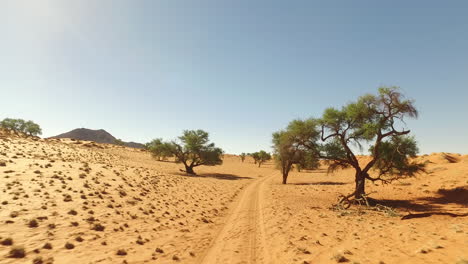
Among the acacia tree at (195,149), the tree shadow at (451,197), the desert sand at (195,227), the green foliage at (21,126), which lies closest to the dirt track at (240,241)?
the desert sand at (195,227)

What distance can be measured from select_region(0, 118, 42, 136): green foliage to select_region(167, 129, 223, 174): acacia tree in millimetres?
104189

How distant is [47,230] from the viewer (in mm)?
10742

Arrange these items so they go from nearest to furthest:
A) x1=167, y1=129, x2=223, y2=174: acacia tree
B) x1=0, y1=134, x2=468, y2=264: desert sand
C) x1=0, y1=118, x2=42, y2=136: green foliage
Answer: x1=0, y1=134, x2=468, y2=264: desert sand
x1=167, y1=129, x2=223, y2=174: acacia tree
x1=0, y1=118, x2=42, y2=136: green foliage

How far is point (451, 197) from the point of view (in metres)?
22.7

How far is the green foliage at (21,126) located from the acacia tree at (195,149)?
4102 inches

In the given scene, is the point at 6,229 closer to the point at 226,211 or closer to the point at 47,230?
the point at 47,230

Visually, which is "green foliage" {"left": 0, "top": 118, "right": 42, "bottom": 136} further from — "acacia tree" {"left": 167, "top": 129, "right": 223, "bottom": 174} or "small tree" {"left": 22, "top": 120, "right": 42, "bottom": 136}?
"acacia tree" {"left": 167, "top": 129, "right": 223, "bottom": 174}

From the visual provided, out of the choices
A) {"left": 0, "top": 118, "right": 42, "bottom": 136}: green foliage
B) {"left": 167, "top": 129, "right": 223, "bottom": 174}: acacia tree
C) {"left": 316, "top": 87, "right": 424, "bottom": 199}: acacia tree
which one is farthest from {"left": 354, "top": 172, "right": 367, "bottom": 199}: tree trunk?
{"left": 0, "top": 118, "right": 42, "bottom": 136}: green foliage

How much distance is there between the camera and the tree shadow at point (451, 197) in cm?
2144

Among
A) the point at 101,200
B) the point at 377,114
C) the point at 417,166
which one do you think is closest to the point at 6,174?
the point at 101,200

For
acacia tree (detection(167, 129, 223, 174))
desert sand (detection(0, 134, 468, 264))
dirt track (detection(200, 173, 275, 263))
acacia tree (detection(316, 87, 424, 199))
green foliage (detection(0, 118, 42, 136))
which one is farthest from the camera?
green foliage (detection(0, 118, 42, 136))

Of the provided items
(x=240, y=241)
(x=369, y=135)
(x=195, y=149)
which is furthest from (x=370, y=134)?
(x=195, y=149)

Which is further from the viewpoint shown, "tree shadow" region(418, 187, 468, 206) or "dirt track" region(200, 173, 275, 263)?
"tree shadow" region(418, 187, 468, 206)

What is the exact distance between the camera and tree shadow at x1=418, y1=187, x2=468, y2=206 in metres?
21.4
